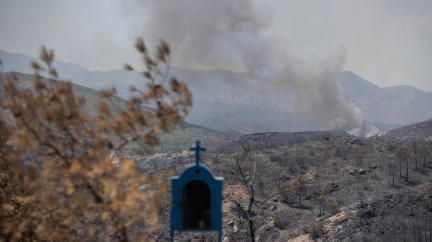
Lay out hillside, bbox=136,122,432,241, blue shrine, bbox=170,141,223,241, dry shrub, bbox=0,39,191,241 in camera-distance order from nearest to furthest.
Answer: dry shrub, bbox=0,39,191,241
blue shrine, bbox=170,141,223,241
hillside, bbox=136,122,432,241

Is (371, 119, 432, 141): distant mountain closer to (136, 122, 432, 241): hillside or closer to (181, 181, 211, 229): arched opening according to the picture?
(136, 122, 432, 241): hillside

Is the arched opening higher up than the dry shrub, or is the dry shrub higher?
the dry shrub

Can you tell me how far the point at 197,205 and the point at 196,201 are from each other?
0.07 metres

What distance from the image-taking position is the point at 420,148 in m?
46.4

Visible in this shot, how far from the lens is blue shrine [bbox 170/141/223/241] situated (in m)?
6.59

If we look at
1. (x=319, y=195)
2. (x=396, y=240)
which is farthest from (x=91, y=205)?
(x=319, y=195)

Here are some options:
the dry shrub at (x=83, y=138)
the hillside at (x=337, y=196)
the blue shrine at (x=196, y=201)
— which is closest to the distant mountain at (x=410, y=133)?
the hillside at (x=337, y=196)

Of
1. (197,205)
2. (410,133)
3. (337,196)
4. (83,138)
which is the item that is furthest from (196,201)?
(410,133)

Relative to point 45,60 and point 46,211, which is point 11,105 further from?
point 46,211

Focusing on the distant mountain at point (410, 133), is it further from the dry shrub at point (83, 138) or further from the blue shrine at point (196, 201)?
the dry shrub at point (83, 138)

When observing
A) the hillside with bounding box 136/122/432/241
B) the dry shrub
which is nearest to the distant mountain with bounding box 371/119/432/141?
the hillside with bounding box 136/122/432/241

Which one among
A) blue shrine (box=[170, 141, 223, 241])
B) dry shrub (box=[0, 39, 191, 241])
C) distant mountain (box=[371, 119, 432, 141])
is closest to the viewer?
dry shrub (box=[0, 39, 191, 241])

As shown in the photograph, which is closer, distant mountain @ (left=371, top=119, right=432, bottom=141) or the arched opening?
the arched opening

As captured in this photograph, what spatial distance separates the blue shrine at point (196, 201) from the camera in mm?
6586
